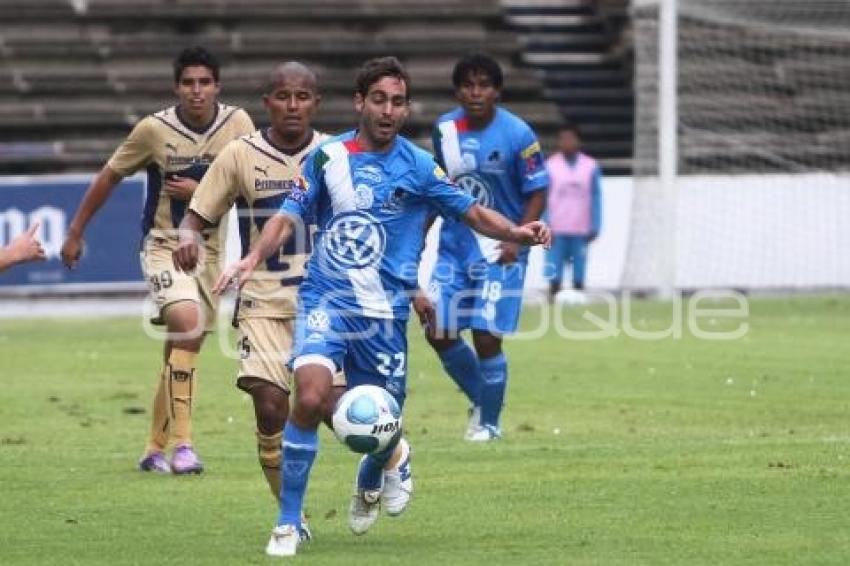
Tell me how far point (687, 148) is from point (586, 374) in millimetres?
11242

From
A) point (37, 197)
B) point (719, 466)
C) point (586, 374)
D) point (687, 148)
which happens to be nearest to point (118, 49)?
point (37, 197)

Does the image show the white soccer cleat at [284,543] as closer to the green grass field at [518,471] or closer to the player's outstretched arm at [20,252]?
the green grass field at [518,471]

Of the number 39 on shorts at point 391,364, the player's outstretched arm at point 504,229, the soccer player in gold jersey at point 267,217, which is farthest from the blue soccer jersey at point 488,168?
the number 39 on shorts at point 391,364

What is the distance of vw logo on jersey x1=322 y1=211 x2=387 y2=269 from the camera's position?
883cm

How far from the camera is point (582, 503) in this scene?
32.3 feet

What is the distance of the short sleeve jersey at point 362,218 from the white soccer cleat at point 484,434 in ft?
12.9

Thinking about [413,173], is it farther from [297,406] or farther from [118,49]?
[118,49]

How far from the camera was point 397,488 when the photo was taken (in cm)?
903

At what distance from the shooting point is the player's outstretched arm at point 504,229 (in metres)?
8.86

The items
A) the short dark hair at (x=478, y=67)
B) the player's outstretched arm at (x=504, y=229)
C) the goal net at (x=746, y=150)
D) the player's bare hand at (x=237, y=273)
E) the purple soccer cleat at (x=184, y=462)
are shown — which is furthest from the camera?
the goal net at (x=746, y=150)

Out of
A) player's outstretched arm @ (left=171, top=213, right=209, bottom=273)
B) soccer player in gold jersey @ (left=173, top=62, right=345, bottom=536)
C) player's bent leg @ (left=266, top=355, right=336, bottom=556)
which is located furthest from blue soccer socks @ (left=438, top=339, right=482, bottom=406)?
player's bent leg @ (left=266, top=355, right=336, bottom=556)

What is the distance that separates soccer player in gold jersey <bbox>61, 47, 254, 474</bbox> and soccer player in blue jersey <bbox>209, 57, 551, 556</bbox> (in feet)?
9.04

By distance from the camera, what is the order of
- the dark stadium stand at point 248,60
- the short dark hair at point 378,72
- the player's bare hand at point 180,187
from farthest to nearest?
the dark stadium stand at point 248,60, the player's bare hand at point 180,187, the short dark hair at point 378,72

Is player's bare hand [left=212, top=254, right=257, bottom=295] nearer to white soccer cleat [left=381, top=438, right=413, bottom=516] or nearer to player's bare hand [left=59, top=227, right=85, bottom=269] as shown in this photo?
white soccer cleat [left=381, top=438, right=413, bottom=516]
